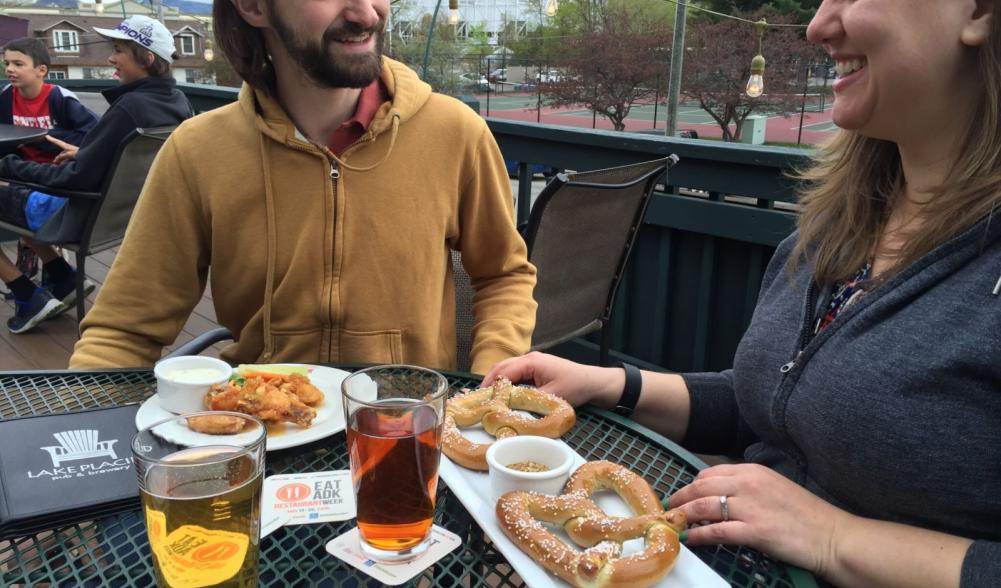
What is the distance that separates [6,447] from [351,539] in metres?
0.58

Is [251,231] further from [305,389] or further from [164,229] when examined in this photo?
[305,389]

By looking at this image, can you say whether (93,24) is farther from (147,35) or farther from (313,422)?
(313,422)

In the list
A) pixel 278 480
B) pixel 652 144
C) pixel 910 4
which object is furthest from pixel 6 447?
pixel 652 144

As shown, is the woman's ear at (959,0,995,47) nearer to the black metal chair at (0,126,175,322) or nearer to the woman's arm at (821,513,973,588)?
the woman's arm at (821,513,973,588)

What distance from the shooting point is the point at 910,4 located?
42.7 inches

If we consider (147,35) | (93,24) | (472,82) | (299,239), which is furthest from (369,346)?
(93,24)

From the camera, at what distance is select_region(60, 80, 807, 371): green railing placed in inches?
106

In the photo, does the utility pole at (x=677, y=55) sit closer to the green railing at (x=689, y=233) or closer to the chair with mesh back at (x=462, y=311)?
the green railing at (x=689, y=233)

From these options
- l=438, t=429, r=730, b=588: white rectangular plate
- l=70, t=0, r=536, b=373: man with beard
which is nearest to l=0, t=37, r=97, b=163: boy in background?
l=70, t=0, r=536, b=373: man with beard

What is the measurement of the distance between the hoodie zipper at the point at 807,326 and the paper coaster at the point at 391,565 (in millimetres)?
616

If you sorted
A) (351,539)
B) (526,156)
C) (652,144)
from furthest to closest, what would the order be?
(526,156)
(652,144)
(351,539)

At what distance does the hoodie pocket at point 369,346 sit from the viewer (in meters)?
1.72

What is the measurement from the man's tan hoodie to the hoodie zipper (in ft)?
2.35

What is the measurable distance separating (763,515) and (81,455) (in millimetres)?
979
